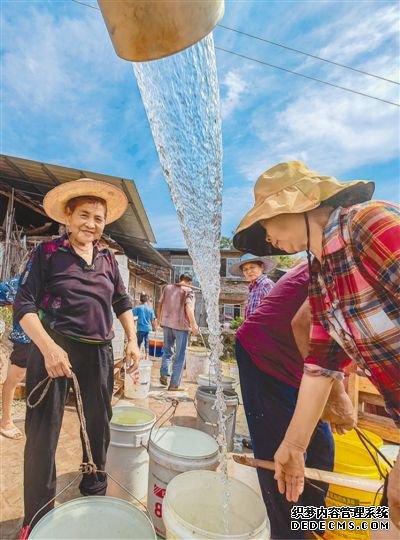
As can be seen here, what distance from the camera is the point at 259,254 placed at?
1.79 meters

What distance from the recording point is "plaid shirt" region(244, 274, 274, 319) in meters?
3.56

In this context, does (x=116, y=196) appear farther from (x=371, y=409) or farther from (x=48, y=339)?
(x=371, y=409)

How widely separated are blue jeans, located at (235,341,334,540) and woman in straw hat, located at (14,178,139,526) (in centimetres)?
99

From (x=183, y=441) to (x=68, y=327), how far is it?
1229 millimetres

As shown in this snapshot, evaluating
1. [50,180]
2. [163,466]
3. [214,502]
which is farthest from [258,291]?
[50,180]

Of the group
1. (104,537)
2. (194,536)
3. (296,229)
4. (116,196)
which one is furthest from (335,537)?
(116,196)

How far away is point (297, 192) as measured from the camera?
3.97 feet

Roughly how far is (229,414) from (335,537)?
152cm

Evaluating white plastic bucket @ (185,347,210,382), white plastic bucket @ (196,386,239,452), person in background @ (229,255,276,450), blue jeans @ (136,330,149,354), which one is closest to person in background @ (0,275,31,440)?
white plastic bucket @ (196,386,239,452)

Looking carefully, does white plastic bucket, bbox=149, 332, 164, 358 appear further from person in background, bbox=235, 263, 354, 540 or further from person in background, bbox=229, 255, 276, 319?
person in background, bbox=235, 263, 354, 540

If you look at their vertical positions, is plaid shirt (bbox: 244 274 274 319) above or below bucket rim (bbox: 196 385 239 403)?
above

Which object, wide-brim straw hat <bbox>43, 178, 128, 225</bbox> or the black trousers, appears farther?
wide-brim straw hat <bbox>43, 178, 128, 225</bbox>

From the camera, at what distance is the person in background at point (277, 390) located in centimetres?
173

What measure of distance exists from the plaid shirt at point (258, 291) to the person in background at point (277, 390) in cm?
146
